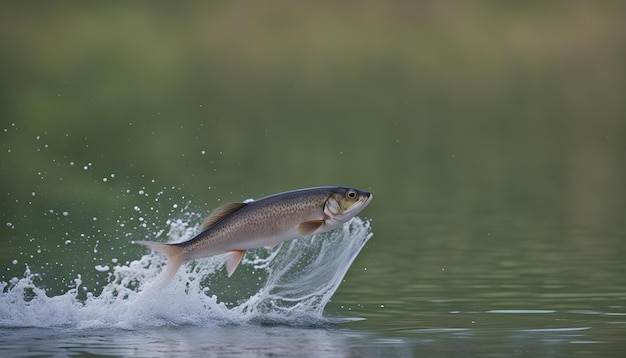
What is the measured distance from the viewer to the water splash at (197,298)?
53.8 ft

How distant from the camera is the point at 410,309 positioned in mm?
17672

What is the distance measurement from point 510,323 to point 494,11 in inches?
2740

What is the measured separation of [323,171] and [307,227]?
2602 cm

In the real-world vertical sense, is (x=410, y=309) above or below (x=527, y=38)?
below

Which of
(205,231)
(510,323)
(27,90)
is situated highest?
(27,90)

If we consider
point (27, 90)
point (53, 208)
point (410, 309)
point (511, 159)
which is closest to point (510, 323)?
point (410, 309)

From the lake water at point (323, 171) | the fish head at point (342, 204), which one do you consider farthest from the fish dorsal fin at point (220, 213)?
the lake water at point (323, 171)

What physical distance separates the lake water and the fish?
33.4 inches

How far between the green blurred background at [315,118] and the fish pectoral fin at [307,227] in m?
6.02

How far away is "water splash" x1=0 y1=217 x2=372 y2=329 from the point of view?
16.4 metres

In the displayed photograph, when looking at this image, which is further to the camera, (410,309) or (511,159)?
(511,159)

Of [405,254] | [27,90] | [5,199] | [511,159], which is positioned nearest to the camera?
[405,254]

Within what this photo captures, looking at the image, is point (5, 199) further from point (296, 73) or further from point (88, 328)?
point (296, 73)

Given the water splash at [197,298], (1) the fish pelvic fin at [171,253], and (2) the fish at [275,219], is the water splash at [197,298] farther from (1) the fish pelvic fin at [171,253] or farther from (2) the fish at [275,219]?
(2) the fish at [275,219]
